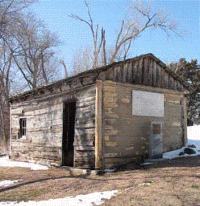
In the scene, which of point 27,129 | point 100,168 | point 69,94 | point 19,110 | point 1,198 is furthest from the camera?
point 19,110

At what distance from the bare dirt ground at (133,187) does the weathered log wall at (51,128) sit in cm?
127

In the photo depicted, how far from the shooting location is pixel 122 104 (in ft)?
30.9

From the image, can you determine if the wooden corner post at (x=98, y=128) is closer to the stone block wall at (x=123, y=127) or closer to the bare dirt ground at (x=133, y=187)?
the stone block wall at (x=123, y=127)

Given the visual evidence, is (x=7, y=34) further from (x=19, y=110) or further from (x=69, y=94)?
(x=69, y=94)

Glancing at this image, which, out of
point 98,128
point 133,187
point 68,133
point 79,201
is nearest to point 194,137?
point 68,133

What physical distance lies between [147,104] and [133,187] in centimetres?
463

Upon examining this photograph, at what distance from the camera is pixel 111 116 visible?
9086 mm

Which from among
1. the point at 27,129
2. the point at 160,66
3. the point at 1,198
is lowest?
the point at 1,198

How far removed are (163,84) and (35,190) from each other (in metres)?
6.69

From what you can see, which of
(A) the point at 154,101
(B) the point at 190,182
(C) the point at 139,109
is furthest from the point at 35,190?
(A) the point at 154,101

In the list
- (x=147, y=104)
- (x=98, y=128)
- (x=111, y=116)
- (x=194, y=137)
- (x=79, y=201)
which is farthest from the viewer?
(x=194, y=137)

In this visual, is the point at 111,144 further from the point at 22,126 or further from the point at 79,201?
the point at 22,126

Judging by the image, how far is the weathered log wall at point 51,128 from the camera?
9172 millimetres

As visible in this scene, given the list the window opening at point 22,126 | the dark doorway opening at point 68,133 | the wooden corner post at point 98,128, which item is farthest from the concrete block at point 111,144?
the window opening at point 22,126
